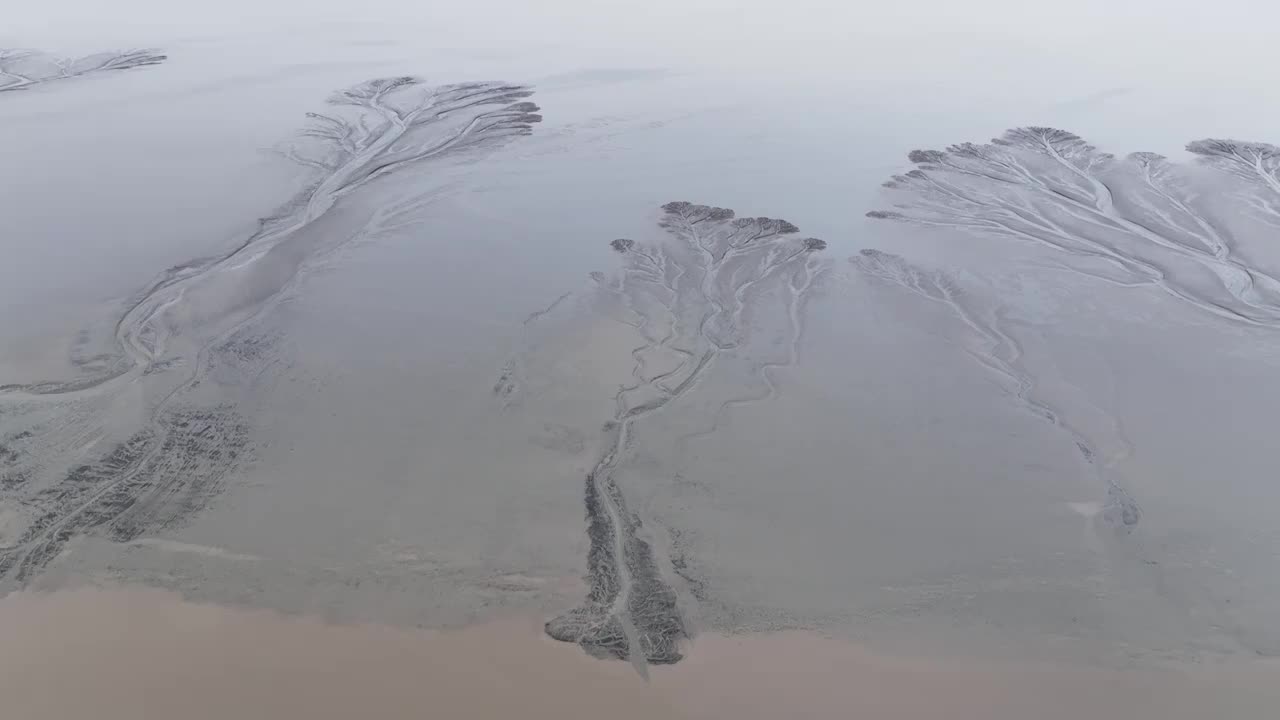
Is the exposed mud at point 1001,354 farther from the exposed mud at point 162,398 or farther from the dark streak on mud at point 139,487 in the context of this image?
the dark streak on mud at point 139,487

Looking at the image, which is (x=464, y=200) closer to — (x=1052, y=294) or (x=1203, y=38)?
(x=1052, y=294)

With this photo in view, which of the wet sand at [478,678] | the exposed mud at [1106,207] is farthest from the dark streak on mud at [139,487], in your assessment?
the exposed mud at [1106,207]

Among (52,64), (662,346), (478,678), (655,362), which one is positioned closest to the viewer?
(478,678)

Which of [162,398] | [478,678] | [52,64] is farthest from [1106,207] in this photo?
[52,64]

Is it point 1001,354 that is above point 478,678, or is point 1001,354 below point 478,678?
above

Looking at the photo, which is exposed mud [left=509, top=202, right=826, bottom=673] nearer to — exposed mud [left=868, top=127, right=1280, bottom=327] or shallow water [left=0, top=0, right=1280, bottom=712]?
shallow water [left=0, top=0, right=1280, bottom=712]

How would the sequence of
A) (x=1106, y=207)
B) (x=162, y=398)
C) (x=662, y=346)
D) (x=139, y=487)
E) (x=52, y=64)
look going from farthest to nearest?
(x=52, y=64)
(x=1106, y=207)
(x=662, y=346)
(x=162, y=398)
(x=139, y=487)

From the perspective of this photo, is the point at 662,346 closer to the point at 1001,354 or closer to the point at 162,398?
the point at 1001,354
